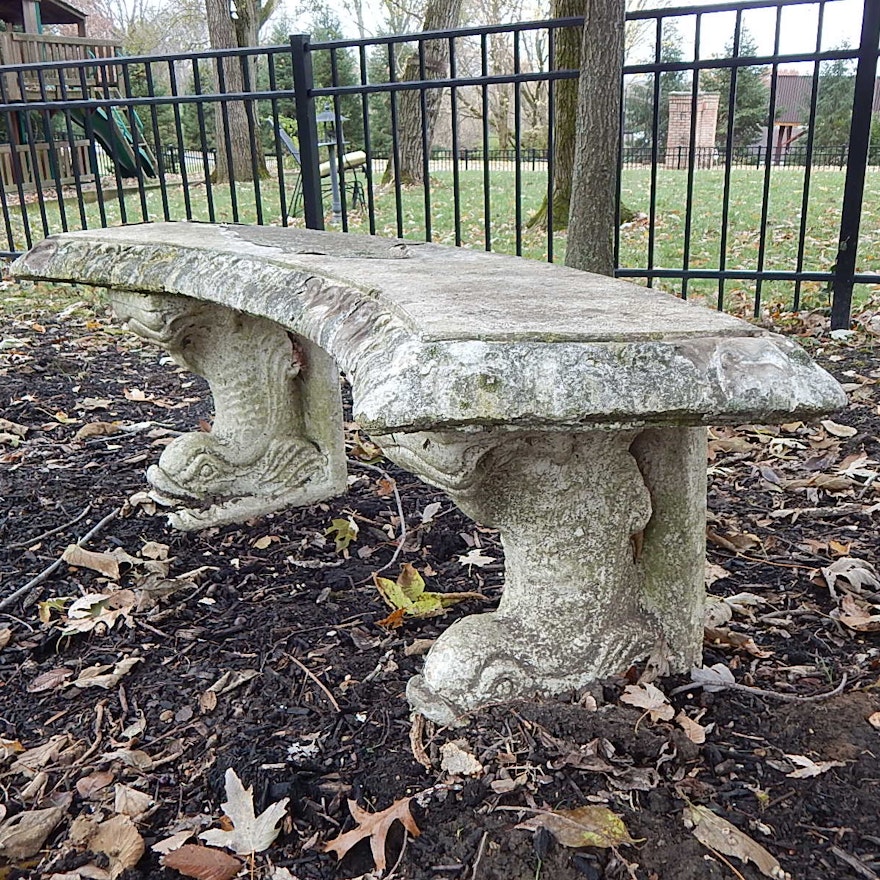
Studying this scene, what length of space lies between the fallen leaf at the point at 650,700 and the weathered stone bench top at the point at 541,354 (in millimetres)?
726

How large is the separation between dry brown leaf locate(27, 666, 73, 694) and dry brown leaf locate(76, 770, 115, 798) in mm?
411

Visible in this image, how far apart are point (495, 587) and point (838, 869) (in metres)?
1.18

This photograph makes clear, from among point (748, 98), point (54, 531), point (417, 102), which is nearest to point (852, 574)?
point (54, 531)

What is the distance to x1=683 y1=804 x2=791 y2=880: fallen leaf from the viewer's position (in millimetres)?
1499

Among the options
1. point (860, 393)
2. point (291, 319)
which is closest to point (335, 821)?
point (291, 319)

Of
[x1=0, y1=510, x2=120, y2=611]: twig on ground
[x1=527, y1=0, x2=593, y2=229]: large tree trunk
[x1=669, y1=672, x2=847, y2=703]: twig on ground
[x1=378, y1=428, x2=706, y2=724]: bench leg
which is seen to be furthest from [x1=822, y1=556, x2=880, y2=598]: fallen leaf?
[x1=527, y1=0, x2=593, y2=229]: large tree trunk

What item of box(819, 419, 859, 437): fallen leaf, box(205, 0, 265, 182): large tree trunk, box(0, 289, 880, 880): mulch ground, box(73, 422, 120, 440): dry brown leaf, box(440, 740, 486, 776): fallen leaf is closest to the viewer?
box(0, 289, 880, 880): mulch ground

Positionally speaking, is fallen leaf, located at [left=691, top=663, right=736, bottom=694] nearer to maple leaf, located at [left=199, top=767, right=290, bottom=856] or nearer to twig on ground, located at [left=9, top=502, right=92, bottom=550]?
maple leaf, located at [left=199, top=767, right=290, bottom=856]

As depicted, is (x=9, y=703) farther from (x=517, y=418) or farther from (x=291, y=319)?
(x=517, y=418)

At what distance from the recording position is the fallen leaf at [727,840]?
59.0 inches

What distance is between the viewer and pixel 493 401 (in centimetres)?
139

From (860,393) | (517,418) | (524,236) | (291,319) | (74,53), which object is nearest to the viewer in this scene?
(517,418)

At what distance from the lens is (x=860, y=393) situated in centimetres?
395

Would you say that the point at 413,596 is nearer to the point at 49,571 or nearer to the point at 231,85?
the point at 49,571
